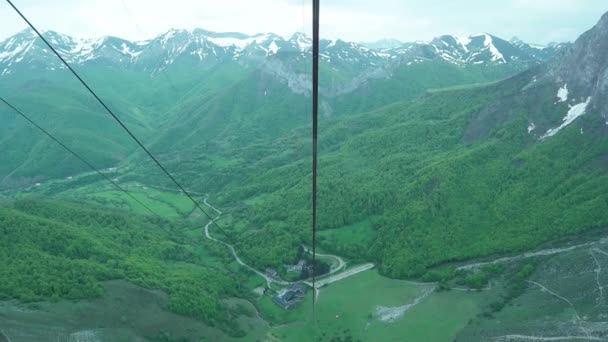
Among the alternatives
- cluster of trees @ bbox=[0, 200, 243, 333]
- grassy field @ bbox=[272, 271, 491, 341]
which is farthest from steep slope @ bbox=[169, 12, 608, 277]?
cluster of trees @ bbox=[0, 200, 243, 333]

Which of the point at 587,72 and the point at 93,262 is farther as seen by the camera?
Answer: the point at 587,72

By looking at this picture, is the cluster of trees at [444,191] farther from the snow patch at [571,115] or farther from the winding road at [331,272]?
the snow patch at [571,115]

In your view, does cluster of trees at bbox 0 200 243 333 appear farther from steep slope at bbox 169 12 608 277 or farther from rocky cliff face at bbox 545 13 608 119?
rocky cliff face at bbox 545 13 608 119

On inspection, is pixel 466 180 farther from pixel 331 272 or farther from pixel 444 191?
pixel 331 272

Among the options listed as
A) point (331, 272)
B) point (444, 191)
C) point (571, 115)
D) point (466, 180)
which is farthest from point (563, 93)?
point (331, 272)

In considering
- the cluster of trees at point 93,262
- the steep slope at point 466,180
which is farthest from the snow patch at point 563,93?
the cluster of trees at point 93,262
